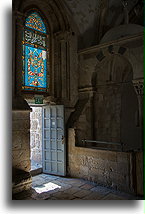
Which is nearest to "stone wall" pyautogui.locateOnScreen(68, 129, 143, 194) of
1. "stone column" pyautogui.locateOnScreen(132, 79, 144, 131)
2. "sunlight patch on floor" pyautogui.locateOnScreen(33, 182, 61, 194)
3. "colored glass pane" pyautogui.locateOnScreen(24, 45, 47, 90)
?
"sunlight patch on floor" pyautogui.locateOnScreen(33, 182, 61, 194)

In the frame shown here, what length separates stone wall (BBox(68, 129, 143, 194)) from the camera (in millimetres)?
4414

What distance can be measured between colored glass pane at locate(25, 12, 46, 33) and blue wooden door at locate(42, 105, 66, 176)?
2365 mm

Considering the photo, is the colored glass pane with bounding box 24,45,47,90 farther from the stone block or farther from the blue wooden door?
the stone block

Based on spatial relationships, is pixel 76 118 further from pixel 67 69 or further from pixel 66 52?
pixel 66 52

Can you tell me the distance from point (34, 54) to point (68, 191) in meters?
3.74

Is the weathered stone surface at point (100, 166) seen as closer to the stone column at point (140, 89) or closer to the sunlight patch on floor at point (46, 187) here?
the sunlight patch on floor at point (46, 187)

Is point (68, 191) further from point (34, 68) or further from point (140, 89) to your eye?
point (34, 68)

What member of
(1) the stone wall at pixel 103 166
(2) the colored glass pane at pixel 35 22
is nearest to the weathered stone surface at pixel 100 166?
(1) the stone wall at pixel 103 166

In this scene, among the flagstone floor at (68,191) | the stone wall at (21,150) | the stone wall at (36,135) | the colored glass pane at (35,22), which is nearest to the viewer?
the flagstone floor at (68,191)

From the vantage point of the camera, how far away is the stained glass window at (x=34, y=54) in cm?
542

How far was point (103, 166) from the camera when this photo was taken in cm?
492

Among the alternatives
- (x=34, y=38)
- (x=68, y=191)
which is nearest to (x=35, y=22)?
(x=34, y=38)

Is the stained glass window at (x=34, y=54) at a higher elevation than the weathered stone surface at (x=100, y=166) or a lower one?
higher

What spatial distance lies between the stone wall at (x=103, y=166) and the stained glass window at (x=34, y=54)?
1.73 metres
